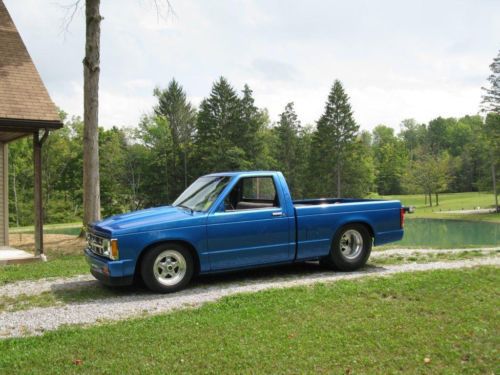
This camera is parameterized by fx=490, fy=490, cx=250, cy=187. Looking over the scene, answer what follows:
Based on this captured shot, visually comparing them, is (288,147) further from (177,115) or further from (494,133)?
(494,133)

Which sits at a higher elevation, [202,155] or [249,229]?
[202,155]

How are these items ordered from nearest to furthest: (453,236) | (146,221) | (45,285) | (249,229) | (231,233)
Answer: (146,221)
(231,233)
(249,229)
(45,285)
(453,236)

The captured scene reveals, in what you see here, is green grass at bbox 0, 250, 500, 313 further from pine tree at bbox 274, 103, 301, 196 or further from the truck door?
pine tree at bbox 274, 103, 301, 196

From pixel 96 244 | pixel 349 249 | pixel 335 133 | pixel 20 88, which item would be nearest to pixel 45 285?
pixel 96 244

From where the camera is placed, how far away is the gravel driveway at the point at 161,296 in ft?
19.4

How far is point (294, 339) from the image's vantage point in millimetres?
4883

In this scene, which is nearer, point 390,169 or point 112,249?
point 112,249

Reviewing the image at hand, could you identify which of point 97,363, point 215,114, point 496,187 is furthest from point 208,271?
point 496,187

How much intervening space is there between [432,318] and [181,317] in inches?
113

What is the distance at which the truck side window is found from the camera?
8.23 m

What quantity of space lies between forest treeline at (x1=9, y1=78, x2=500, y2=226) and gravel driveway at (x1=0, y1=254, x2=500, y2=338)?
4021cm

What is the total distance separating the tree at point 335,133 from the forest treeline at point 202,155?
0.13 m

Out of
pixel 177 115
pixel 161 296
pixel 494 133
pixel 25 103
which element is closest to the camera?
pixel 161 296

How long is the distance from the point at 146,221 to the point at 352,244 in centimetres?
376
